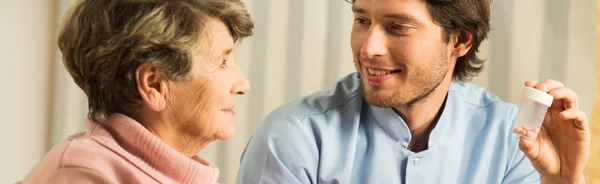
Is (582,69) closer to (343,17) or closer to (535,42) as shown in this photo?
(535,42)

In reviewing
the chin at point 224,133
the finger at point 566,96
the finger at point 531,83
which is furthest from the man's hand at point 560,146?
the chin at point 224,133

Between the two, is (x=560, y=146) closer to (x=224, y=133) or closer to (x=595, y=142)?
(x=595, y=142)

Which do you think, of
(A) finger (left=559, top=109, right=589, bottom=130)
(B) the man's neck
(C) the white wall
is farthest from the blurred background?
(A) finger (left=559, top=109, right=589, bottom=130)

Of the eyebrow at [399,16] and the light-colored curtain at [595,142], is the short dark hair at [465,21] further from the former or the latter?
the light-colored curtain at [595,142]

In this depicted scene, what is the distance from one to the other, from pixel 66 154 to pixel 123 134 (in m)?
0.10

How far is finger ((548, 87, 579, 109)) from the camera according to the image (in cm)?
Answer: 167

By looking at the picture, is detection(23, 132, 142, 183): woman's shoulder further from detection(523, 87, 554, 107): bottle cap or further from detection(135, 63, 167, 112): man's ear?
detection(523, 87, 554, 107): bottle cap

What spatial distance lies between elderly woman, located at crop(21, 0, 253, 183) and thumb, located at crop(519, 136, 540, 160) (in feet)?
2.42

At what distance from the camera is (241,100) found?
2.41 meters

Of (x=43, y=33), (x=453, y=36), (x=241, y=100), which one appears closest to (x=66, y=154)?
(x=453, y=36)

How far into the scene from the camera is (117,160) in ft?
3.80

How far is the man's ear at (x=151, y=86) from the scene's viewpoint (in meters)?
1.19

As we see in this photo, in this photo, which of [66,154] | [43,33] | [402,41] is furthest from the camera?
[43,33]

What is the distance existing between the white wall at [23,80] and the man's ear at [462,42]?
1.29m
